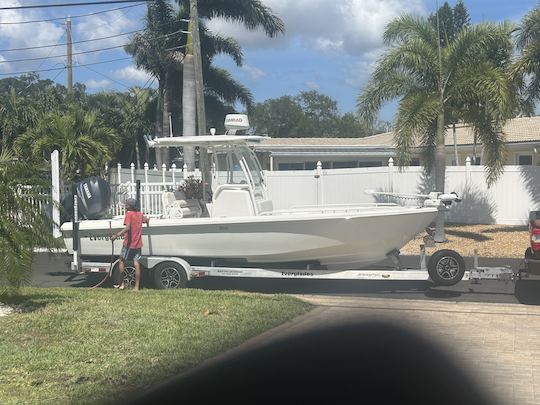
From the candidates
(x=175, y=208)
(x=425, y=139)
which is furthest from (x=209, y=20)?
(x=175, y=208)

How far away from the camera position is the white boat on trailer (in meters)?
9.43

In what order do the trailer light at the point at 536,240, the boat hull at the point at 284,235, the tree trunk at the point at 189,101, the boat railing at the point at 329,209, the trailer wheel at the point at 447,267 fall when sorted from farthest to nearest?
the tree trunk at the point at 189,101 < the boat railing at the point at 329,209 < the boat hull at the point at 284,235 < the trailer wheel at the point at 447,267 < the trailer light at the point at 536,240

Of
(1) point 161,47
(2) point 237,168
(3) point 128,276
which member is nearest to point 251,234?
(2) point 237,168

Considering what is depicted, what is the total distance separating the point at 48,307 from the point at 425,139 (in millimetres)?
12046

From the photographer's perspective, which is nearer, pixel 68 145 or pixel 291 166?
pixel 68 145

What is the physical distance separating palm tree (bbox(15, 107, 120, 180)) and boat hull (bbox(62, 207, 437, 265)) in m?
9.47

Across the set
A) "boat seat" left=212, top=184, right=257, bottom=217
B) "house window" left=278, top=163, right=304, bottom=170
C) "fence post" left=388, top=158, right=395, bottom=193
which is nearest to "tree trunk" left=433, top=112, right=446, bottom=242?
"fence post" left=388, top=158, right=395, bottom=193

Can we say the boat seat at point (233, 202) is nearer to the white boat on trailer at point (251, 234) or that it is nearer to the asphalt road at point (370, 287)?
the white boat on trailer at point (251, 234)

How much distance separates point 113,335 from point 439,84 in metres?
12.0

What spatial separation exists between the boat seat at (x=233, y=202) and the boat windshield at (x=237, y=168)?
0.83 feet

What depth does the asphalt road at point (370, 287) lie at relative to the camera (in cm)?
974

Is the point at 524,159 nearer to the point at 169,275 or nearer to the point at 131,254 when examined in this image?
the point at 169,275

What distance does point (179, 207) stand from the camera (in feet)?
34.0

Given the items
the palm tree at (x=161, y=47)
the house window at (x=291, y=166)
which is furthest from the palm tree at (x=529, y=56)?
the house window at (x=291, y=166)
